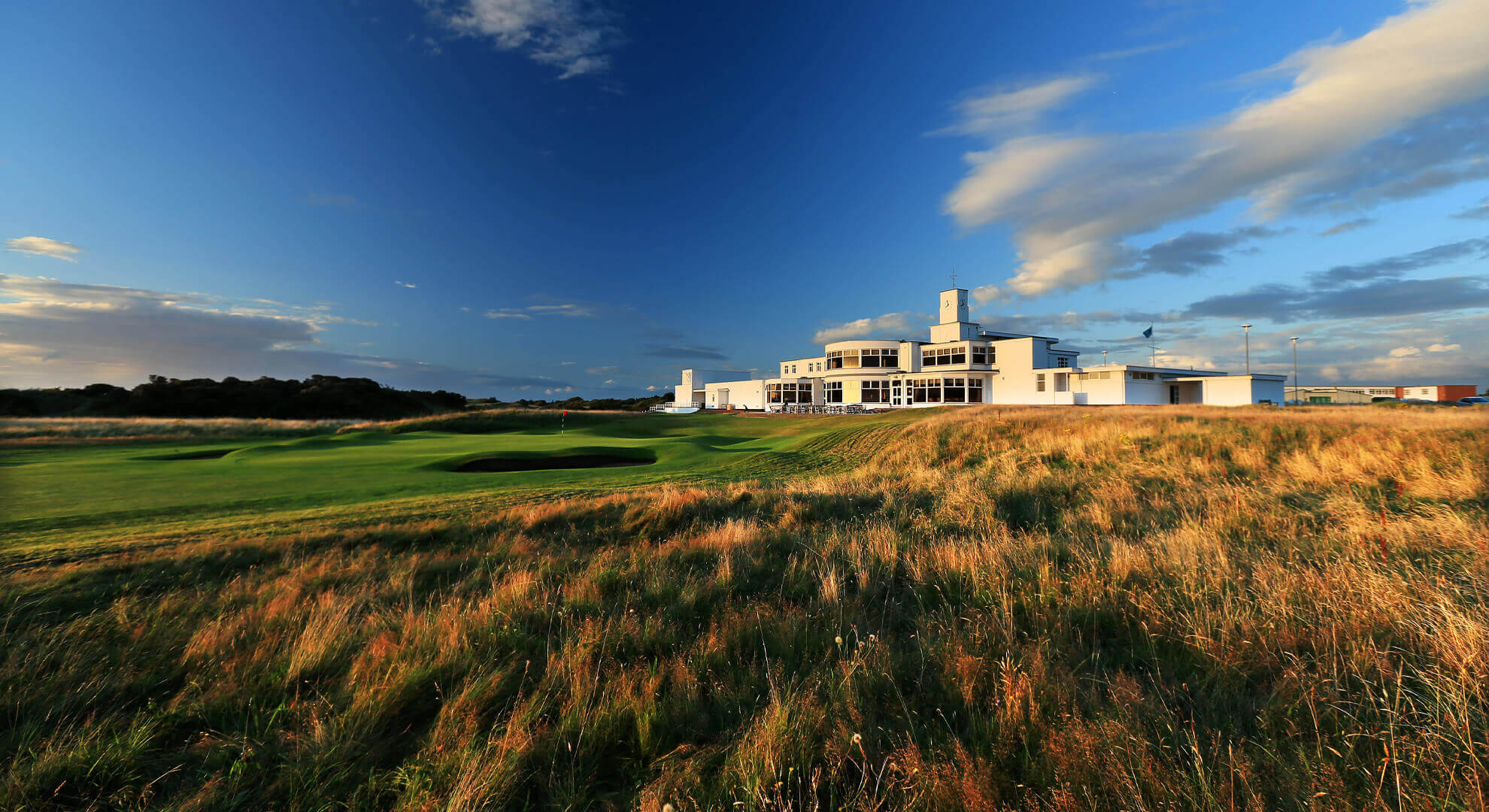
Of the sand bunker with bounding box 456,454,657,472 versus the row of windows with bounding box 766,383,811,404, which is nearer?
the sand bunker with bounding box 456,454,657,472

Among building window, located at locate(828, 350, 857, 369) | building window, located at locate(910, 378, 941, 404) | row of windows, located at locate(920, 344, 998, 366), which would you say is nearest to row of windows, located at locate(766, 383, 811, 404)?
building window, located at locate(828, 350, 857, 369)

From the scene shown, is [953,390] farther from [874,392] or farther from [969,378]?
[874,392]

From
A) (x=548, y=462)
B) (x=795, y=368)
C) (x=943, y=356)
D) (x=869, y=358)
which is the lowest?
(x=548, y=462)

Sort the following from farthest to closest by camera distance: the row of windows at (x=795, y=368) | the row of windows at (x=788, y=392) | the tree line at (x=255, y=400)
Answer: the row of windows at (x=795, y=368), the row of windows at (x=788, y=392), the tree line at (x=255, y=400)

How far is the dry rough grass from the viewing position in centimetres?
250

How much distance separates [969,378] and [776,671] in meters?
A: 54.2

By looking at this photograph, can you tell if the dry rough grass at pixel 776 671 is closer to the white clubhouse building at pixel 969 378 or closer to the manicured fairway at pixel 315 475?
the manicured fairway at pixel 315 475

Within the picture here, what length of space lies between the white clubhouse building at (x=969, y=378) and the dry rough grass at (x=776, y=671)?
153 ft

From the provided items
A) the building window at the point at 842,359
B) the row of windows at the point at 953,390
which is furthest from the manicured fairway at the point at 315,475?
the building window at the point at 842,359

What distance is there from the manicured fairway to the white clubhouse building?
30599 mm

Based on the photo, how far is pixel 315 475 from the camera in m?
14.3

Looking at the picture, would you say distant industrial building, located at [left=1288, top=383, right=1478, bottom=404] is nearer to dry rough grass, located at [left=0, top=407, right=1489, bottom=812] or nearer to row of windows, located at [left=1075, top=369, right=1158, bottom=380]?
row of windows, located at [left=1075, top=369, right=1158, bottom=380]

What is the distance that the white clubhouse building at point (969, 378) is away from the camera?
4597cm

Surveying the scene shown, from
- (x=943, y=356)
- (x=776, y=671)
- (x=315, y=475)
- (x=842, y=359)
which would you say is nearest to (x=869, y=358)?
(x=842, y=359)
